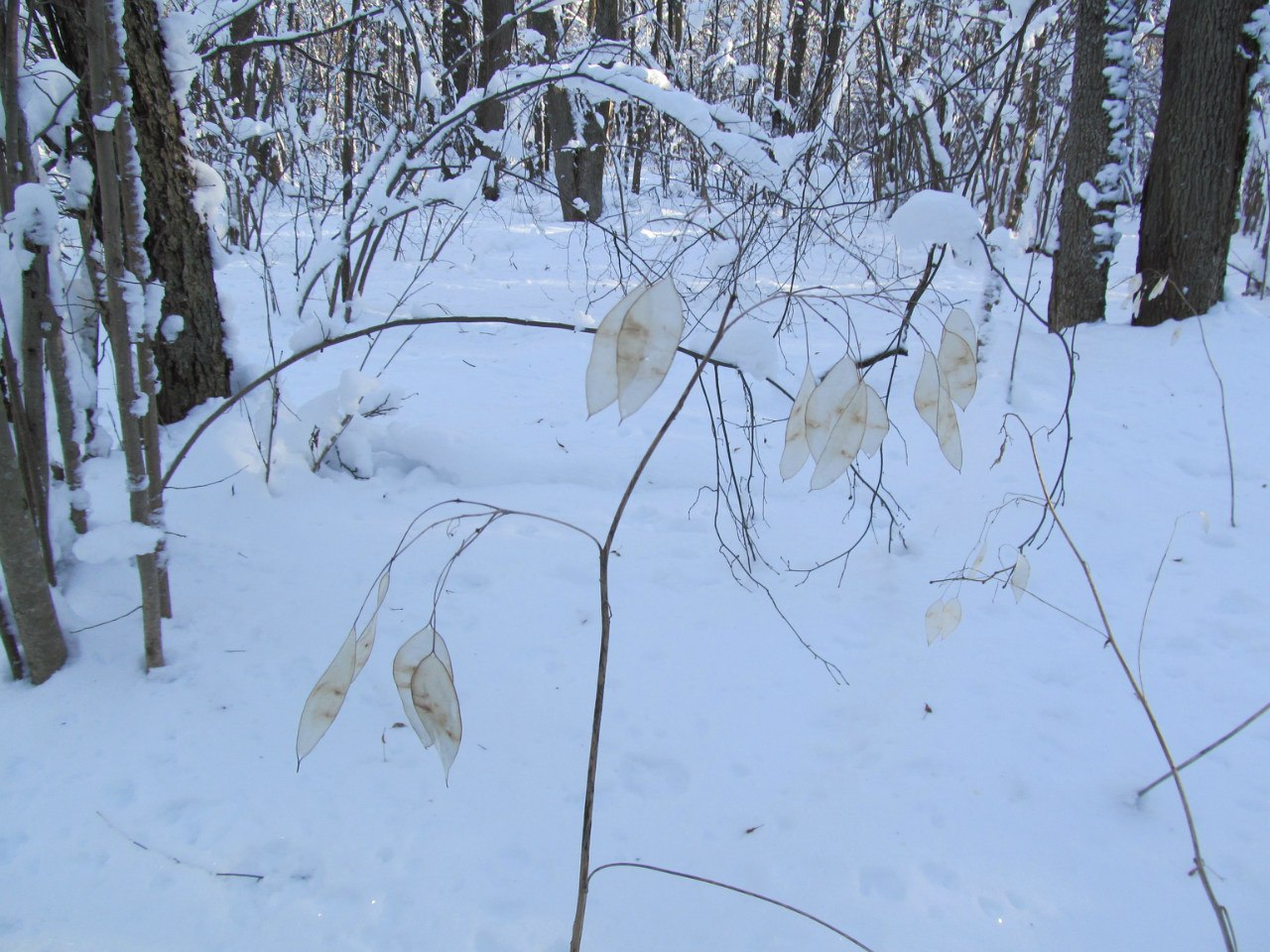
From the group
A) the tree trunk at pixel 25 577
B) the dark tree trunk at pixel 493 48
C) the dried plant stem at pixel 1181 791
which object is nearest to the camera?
the dried plant stem at pixel 1181 791

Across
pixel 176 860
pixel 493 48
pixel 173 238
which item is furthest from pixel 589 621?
pixel 493 48

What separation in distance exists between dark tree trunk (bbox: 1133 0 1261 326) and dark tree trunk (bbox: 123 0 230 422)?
13.9ft

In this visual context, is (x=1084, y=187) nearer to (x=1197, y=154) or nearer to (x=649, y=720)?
(x=1197, y=154)

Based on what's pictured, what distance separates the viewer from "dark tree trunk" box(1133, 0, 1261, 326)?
408 cm

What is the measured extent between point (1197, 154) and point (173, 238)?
15.5 feet

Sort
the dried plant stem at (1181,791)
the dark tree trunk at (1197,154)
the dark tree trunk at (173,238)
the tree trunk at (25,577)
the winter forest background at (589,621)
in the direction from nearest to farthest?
the dried plant stem at (1181,791) → the winter forest background at (589,621) → the tree trunk at (25,577) → the dark tree trunk at (173,238) → the dark tree trunk at (1197,154)

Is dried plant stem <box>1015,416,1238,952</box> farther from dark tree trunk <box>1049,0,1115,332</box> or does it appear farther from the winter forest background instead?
dark tree trunk <box>1049,0,1115,332</box>

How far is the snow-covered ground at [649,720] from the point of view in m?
1.22

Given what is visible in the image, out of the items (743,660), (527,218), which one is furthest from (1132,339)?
(527,218)

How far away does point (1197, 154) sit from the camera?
4211mm

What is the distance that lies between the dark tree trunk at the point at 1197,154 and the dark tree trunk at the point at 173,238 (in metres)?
4.24

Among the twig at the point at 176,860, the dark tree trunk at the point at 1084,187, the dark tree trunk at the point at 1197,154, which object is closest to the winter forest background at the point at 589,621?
the twig at the point at 176,860

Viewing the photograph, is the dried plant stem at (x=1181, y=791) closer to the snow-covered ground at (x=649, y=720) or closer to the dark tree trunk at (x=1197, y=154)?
the snow-covered ground at (x=649, y=720)

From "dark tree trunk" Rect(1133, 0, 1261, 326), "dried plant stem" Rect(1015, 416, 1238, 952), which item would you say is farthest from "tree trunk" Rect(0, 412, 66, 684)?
Result: "dark tree trunk" Rect(1133, 0, 1261, 326)
